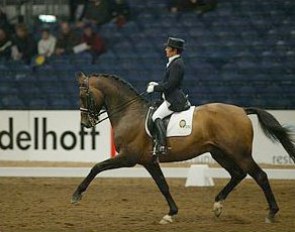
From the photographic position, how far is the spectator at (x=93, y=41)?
58.3 feet

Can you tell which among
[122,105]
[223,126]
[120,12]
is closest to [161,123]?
[122,105]

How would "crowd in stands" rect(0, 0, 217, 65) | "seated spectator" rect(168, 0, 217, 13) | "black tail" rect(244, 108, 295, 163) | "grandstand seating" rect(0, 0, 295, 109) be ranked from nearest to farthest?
1. "black tail" rect(244, 108, 295, 163)
2. "grandstand seating" rect(0, 0, 295, 109)
3. "seated spectator" rect(168, 0, 217, 13)
4. "crowd in stands" rect(0, 0, 217, 65)

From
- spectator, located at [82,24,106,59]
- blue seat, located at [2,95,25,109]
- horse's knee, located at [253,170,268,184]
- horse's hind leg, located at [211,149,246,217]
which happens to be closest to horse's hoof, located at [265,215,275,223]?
horse's knee, located at [253,170,268,184]

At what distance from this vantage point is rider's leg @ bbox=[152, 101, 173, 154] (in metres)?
9.27

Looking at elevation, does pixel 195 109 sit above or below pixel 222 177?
above

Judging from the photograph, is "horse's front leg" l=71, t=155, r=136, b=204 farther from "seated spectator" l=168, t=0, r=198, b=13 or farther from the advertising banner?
"seated spectator" l=168, t=0, r=198, b=13

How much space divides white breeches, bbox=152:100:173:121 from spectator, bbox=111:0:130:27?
889 centimetres

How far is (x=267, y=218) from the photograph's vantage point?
9.12 meters

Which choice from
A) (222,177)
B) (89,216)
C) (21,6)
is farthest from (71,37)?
(89,216)

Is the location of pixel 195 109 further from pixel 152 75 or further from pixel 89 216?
pixel 152 75

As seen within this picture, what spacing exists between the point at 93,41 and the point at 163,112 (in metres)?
8.77

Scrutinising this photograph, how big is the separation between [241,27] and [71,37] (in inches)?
157

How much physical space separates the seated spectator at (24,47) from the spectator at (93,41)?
1223mm

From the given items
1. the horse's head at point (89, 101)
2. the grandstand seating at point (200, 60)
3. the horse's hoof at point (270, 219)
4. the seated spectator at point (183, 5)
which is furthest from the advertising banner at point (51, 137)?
the horse's hoof at point (270, 219)
